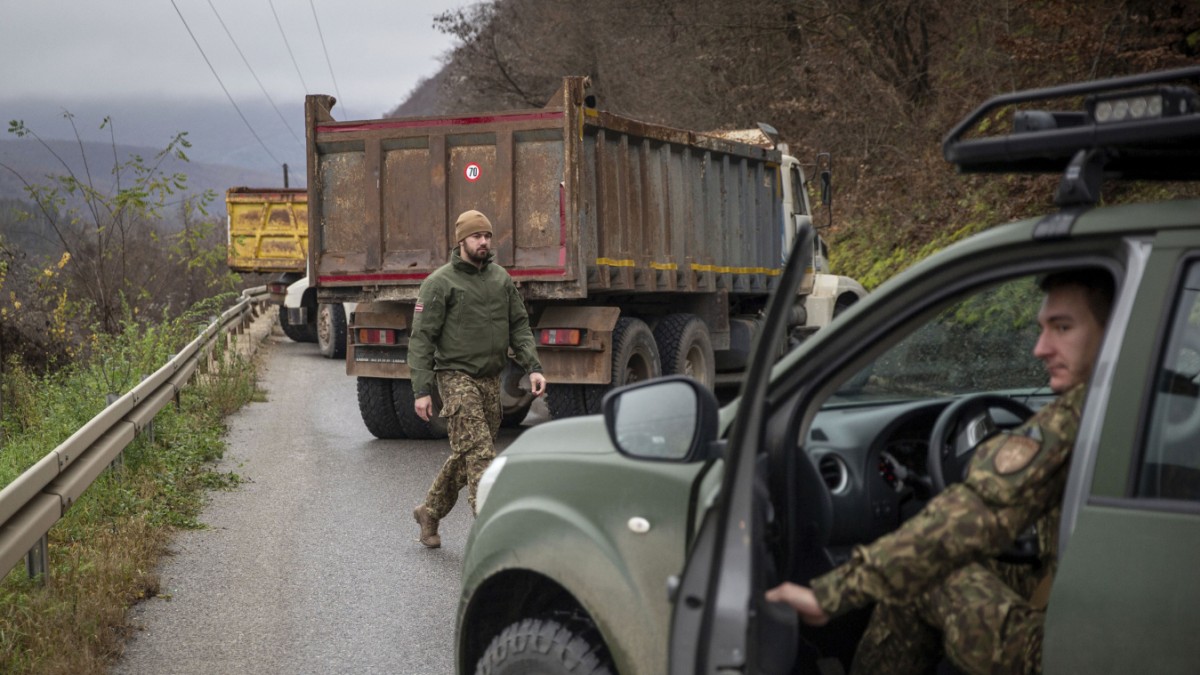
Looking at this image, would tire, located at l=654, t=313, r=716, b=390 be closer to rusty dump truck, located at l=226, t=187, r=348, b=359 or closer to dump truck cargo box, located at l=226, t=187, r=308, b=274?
rusty dump truck, located at l=226, t=187, r=348, b=359

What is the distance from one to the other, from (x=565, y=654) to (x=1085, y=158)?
1.61 m

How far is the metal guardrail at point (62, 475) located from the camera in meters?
5.27

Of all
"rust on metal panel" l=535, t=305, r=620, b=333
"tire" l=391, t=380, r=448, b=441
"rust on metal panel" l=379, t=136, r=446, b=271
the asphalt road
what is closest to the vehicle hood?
the asphalt road

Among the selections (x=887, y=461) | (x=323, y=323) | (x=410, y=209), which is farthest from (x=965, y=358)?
(x=323, y=323)

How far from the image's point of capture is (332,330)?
20891 millimetres

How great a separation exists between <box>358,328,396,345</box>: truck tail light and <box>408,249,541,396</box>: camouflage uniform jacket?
12.8ft

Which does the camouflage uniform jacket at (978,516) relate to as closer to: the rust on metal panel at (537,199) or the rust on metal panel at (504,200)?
the rust on metal panel at (537,199)

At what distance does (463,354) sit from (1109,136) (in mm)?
5537

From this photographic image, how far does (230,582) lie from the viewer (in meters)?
6.89

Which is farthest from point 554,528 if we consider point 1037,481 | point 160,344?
point 160,344

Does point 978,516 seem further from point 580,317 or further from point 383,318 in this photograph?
point 383,318

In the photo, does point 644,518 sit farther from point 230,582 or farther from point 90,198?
point 90,198

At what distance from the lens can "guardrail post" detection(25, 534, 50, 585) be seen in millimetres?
5855

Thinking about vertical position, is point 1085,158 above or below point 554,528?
above
